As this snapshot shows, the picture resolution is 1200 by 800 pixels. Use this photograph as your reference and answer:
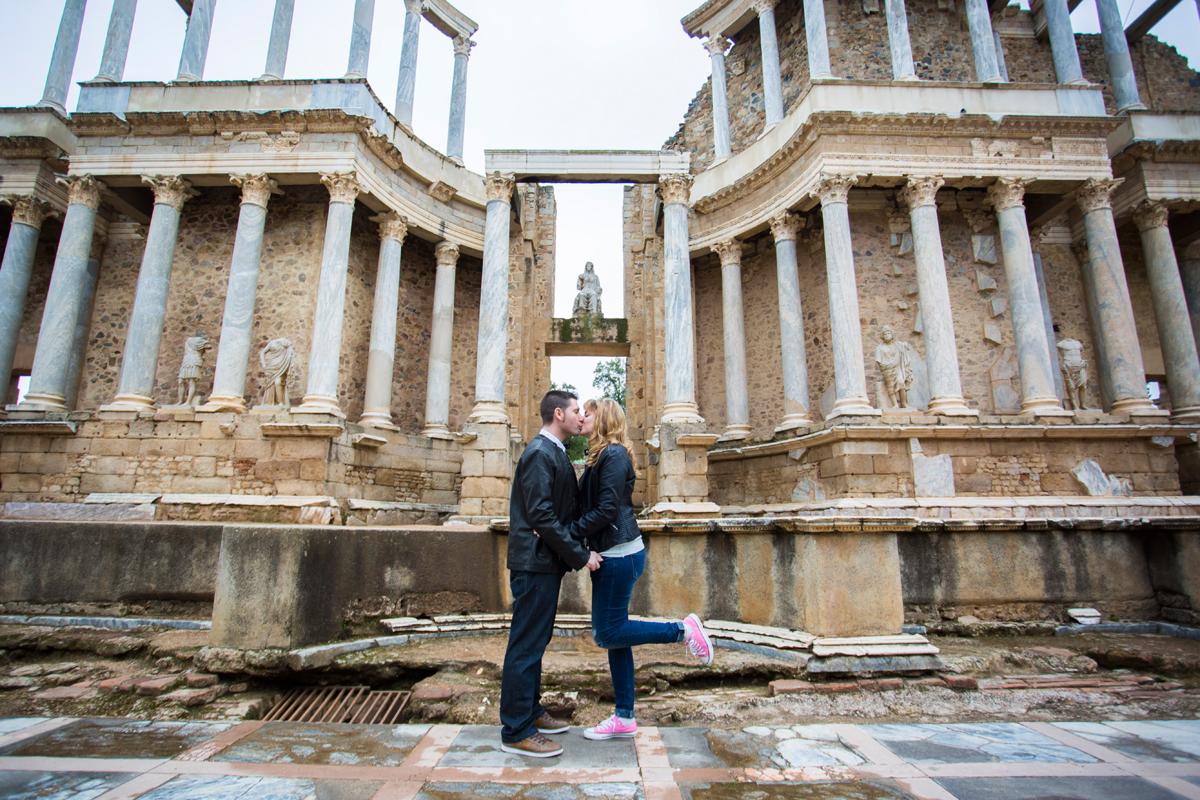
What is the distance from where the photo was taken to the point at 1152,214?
38.9ft

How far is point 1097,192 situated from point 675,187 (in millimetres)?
8093

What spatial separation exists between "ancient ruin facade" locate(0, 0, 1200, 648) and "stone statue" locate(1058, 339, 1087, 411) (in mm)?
57

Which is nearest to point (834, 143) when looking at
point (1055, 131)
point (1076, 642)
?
point (1055, 131)

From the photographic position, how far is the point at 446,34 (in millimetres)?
14273

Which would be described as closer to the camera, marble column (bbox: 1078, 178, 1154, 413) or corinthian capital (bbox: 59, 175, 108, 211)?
marble column (bbox: 1078, 178, 1154, 413)

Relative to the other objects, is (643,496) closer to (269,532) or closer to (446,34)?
(269,532)

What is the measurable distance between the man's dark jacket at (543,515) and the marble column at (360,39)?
11.2 m

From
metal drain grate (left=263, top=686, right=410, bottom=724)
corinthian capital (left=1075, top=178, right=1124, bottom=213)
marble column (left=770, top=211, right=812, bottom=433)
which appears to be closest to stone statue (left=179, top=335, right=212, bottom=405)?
metal drain grate (left=263, top=686, right=410, bottom=724)

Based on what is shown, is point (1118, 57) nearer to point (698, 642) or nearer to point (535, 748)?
point (698, 642)

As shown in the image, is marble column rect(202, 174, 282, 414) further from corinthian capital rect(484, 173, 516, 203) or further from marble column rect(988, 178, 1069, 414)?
marble column rect(988, 178, 1069, 414)

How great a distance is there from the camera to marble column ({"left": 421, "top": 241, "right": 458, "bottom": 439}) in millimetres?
11977

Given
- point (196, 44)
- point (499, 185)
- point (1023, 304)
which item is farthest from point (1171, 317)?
point (196, 44)

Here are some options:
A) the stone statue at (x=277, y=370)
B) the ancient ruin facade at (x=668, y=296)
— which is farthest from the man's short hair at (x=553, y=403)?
the stone statue at (x=277, y=370)

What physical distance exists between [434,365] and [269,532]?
328 inches
